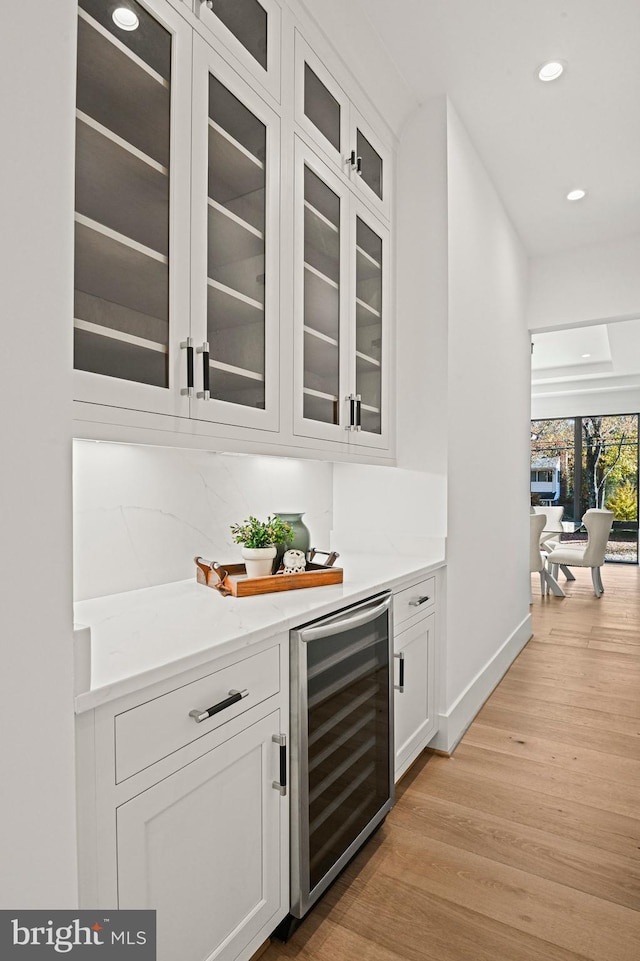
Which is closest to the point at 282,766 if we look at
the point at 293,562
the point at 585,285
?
the point at 293,562

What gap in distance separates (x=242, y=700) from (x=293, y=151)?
5.41 feet

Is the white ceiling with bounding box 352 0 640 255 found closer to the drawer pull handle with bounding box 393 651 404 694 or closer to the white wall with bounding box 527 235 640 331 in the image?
the white wall with bounding box 527 235 640 331

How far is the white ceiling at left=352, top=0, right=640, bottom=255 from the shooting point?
206 cm

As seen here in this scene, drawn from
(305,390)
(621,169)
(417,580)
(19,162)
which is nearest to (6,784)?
(19,162)

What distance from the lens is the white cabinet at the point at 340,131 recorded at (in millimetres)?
1855

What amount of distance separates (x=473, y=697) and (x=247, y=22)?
287 centimetres

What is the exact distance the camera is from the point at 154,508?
5.71 feet

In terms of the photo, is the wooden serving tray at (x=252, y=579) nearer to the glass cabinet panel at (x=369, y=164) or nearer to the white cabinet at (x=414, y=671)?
the white cabinet at (x=414, y=671)

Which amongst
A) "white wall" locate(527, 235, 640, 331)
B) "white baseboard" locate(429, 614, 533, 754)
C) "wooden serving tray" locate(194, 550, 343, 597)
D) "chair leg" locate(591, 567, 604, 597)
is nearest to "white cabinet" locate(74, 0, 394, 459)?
"wooden serving tray" locate(194, 550, 343, 597)

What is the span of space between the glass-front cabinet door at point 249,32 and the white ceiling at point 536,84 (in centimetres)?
28

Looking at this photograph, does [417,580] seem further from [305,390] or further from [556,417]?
[556,417]

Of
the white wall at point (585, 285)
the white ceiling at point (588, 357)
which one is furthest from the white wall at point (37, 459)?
the white ceiling at point (588, 357)

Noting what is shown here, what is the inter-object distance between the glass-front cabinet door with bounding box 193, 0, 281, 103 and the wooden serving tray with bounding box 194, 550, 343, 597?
4.72 ft

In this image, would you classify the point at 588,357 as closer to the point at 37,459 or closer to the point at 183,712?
the point at 183,712
